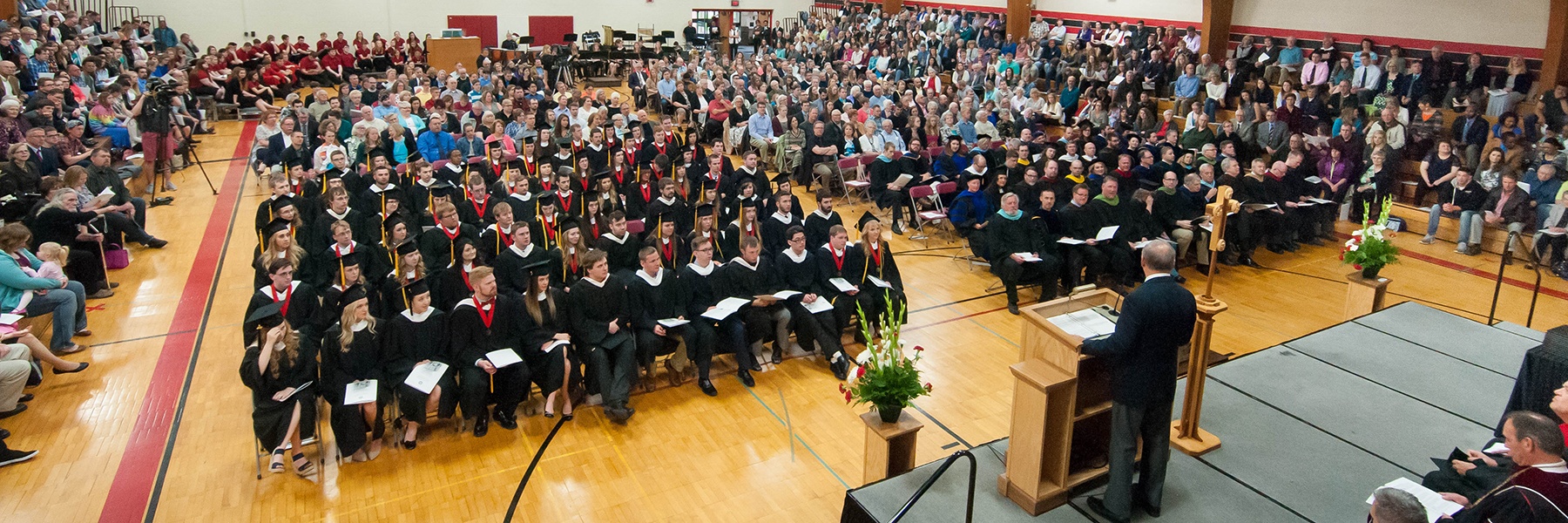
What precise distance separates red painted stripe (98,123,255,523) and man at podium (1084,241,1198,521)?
5.37 meters

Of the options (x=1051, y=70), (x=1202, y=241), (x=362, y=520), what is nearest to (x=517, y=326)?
(x=362, y=520)

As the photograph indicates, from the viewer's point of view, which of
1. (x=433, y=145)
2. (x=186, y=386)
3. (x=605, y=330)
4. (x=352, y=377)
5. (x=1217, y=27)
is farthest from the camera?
(x=1217, y=27)

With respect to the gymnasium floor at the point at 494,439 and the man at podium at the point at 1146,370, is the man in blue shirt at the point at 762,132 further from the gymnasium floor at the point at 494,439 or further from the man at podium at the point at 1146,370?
the man at podium at the point at 1146,370

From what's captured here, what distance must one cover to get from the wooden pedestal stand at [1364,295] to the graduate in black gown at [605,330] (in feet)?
20.5

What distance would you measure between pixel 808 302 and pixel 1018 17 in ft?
54.5

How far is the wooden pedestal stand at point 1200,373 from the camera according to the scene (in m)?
4.83

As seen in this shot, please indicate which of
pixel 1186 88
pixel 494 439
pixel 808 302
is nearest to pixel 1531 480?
pixel 808 302

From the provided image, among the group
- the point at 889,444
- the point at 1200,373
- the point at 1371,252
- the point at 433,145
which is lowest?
the point at 889,444

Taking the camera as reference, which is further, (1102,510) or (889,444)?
(889,444)

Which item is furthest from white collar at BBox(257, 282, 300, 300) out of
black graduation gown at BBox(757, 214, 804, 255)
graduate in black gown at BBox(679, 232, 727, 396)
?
black graduation gown at BBox(757, 214, 804, 255)

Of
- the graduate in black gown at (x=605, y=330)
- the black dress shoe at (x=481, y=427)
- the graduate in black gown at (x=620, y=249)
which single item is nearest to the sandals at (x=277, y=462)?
the black dress shoe at (x=481, y=427)

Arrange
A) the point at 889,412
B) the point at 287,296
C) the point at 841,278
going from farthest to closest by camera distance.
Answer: the point at 841,278 → the point at 287,296 → the point at 889,412

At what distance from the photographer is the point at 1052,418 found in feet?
14.6

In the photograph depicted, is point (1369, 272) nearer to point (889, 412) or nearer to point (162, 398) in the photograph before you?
point (889, 412)
